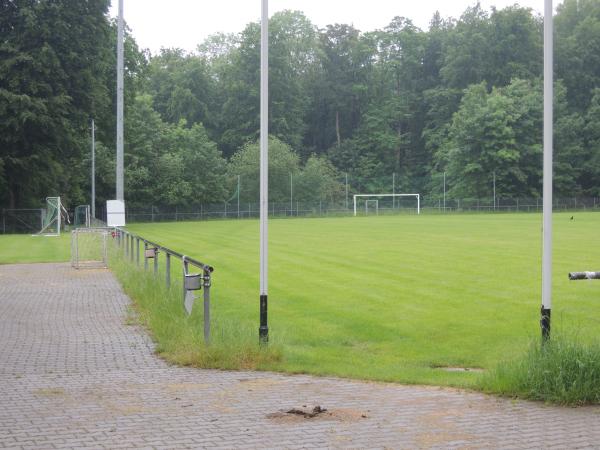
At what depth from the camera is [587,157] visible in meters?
91.1

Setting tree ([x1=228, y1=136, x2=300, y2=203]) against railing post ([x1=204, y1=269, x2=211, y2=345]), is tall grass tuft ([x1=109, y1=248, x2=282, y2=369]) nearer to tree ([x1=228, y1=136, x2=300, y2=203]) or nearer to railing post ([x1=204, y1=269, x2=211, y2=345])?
railing post ([x1=204, y1=269, x2=211, y2=345])

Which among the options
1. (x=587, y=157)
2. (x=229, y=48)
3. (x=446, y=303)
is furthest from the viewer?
(x=229, y=48)

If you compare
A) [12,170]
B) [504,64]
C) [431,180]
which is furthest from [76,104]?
[504,64]

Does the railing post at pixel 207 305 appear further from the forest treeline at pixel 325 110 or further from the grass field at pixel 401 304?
the forest treeline at pixel 325 110

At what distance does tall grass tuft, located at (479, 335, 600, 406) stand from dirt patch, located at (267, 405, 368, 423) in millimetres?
1627

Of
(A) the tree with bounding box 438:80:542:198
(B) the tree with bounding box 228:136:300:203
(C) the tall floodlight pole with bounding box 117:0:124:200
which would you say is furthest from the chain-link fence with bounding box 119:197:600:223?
(C) the tall floodlight pole with bounding box 117:0:124:200

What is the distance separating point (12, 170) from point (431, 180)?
59971 mm

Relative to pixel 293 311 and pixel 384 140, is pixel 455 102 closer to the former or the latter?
pixel 384 140

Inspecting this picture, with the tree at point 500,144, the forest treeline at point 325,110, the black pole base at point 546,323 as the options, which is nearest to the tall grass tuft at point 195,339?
the black pole base at point 546,323

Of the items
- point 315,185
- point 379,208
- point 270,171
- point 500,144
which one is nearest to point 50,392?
point 270,171

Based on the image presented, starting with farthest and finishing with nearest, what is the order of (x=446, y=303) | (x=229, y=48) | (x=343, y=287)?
(x=229, y=48)
(x=343, y=287)
(x=446, y=303)

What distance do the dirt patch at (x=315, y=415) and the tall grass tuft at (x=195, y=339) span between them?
2.33 m

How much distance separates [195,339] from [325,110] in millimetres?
103107

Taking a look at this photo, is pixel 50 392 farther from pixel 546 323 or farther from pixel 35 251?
pixel 35 251
